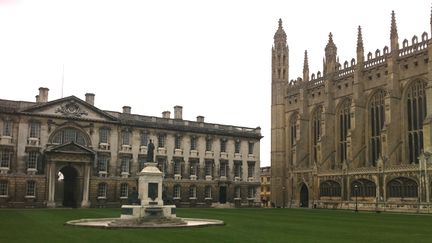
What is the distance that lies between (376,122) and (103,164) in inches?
1322

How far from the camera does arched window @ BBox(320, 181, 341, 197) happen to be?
60.4 meters

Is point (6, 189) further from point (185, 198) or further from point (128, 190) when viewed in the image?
point (185, 198)

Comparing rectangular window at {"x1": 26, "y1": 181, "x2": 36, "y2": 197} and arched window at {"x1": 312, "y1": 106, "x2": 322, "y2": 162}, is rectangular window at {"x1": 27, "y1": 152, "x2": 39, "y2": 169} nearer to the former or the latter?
rectangular window at {"x1": 26, "y1": 181, "x2": 36, "y2": 197}

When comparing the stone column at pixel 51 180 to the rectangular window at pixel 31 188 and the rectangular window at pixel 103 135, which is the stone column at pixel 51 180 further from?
the rectangular window at pixel 103 135

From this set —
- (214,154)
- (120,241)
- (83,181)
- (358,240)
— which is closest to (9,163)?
(83,181)

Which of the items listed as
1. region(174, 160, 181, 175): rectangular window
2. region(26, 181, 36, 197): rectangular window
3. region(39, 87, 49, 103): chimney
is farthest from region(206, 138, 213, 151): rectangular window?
region(26, 181, 36, 197): rectangular window

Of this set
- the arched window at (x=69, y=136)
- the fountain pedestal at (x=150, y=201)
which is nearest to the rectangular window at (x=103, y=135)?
the arched window at (x=69, y=136)

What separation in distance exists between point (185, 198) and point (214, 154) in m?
7.46

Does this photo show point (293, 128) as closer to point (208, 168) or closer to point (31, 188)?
point (208, 168)

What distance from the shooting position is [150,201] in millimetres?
30984

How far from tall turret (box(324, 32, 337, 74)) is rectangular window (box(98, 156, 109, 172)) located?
3211 cm

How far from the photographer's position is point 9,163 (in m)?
54.3

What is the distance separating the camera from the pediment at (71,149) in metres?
55.4

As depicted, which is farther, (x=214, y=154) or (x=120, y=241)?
(x=214, y=154)
